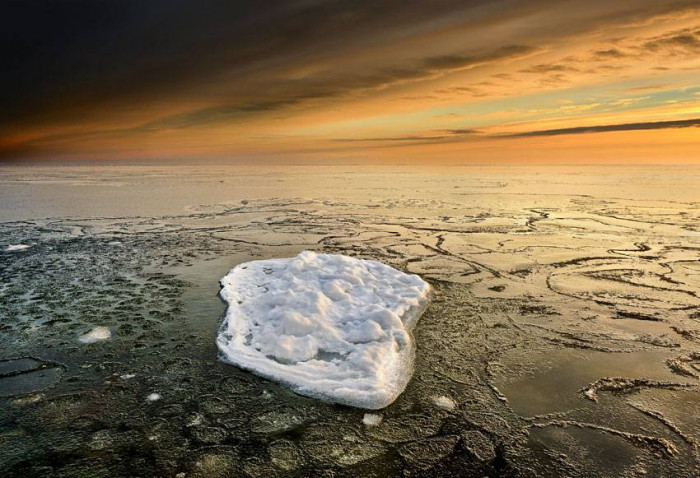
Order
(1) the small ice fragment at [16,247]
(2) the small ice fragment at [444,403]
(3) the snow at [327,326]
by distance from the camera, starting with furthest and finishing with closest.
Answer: (1) the small ice fragment at [16,247] < (3) the snow at [327,326] < (2) the small ice fragment at [444,403]

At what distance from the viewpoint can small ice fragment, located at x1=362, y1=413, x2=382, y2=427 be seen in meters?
3.42

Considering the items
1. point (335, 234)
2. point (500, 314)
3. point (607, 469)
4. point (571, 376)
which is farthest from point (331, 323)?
point (335, 234)

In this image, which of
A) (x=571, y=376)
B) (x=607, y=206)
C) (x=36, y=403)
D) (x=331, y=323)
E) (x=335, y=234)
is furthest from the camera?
(x=607, y=206)

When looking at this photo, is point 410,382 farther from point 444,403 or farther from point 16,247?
point 16,247

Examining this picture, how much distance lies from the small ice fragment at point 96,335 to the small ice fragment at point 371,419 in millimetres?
3190

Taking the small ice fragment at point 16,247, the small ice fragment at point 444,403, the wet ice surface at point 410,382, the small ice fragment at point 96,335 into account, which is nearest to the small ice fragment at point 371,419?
the wet ice surface at point 410,382

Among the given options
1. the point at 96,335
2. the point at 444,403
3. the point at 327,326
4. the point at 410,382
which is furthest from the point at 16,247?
the point at 444,403

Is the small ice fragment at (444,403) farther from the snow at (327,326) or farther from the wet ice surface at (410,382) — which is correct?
the snow at (327,326)

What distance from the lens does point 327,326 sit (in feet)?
17.0

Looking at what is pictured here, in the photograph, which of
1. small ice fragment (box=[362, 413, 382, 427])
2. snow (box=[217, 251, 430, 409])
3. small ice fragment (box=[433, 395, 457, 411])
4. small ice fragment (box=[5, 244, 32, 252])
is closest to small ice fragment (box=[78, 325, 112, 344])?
snow (box=[217, 251, 430, 409])

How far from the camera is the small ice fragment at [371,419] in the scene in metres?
3.42

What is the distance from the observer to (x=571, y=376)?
4.12 metres

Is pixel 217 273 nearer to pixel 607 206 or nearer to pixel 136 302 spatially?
pixel 136 302

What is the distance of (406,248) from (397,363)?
5613 millimetres
